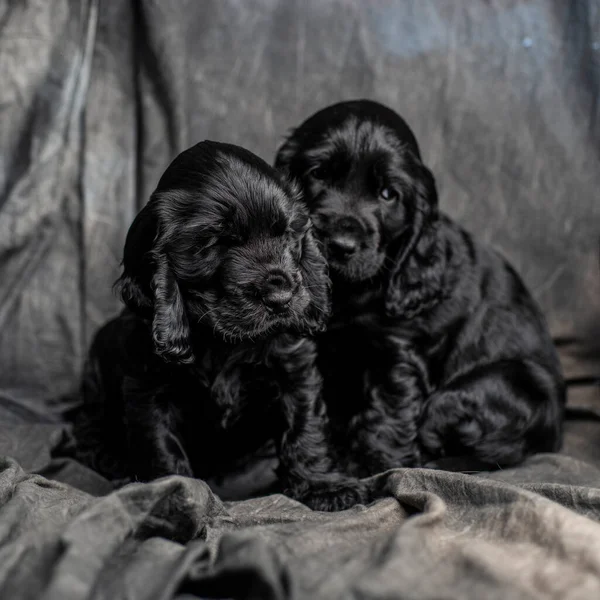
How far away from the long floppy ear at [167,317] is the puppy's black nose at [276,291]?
0.27 metres

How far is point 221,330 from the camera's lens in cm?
254

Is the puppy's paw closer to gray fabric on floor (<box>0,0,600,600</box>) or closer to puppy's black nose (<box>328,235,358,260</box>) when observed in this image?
puppy's black nose (<box>328,235,358,260</box>)

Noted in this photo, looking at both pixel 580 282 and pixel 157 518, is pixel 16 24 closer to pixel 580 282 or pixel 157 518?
pixel 157 518

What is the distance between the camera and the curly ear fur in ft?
8.17

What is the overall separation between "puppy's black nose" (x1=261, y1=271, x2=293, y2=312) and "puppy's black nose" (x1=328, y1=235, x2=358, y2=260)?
48 cm

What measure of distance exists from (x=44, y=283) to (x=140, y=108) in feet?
3.12

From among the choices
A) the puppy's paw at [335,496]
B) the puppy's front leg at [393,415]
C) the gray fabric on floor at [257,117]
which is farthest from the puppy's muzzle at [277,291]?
the gray fabric on floor at [257,117]

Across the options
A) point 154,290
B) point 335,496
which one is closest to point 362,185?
point 154,290

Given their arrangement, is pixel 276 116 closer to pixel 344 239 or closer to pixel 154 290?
pixel 344 239

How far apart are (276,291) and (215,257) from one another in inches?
8.6

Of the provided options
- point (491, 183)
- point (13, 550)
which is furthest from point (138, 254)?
point (491, 183)

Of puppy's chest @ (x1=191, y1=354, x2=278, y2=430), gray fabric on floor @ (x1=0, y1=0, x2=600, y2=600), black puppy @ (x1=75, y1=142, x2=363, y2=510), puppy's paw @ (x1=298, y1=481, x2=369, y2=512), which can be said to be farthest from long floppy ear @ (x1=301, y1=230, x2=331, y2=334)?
gray fabric on floor @ (x1=0, y1=0, x2=600, y2=600)

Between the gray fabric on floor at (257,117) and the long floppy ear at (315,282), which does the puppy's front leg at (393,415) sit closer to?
the long floppy ear at (315,282)

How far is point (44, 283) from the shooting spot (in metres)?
3.85
